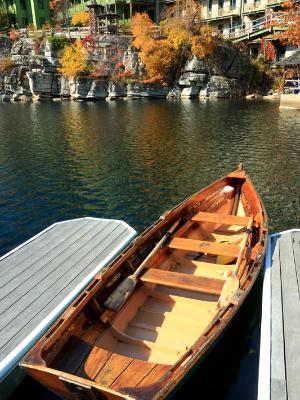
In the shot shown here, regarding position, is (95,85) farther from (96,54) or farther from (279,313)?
(279,313)

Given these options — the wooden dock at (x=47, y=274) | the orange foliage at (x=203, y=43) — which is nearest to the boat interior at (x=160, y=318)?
the wooden dock at (x=47, y=274)

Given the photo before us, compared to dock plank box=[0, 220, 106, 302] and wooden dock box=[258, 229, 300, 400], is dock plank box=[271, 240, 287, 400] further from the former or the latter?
dock plank box=[0, 220, 106, 302]

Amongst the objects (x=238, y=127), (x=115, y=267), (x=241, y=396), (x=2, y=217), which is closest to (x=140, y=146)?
(x=238, y=127)

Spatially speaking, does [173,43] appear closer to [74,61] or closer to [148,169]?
[74,61]

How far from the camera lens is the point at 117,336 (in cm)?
735

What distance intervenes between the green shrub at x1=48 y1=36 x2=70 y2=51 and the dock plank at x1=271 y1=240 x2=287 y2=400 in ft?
192

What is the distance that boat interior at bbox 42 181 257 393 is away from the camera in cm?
607

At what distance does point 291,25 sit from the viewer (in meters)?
50.2

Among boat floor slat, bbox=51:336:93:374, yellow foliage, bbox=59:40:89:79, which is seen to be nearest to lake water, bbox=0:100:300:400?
boat floor slat, bbox=51:336:93:374

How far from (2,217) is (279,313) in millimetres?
12412

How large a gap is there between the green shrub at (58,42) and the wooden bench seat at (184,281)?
57.9 meters

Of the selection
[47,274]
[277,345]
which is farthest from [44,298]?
[277,345]

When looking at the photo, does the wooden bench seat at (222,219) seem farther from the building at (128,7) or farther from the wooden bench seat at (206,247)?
the building at (128,7)

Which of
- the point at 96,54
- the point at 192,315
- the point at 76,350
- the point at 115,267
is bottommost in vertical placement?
the point at 192,315
